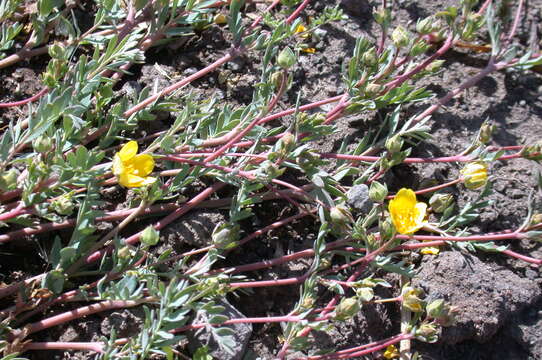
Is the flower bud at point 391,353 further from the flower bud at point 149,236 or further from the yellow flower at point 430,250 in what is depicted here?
the flower bud at point 149,236

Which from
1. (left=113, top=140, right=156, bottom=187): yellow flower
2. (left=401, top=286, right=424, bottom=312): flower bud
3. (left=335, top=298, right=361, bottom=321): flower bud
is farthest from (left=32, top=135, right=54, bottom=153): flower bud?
(left=401, top=286, right=424, bottom=312): flower bud

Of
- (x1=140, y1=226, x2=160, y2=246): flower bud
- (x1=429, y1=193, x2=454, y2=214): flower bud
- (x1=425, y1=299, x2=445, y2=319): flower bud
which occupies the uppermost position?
(x1=140, y1=226, x2=160, y2=246): flower bud

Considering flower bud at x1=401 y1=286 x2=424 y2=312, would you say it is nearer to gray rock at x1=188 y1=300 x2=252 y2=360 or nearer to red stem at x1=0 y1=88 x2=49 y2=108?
gray rock at x1=188 y1=300 x2=252 y2=360

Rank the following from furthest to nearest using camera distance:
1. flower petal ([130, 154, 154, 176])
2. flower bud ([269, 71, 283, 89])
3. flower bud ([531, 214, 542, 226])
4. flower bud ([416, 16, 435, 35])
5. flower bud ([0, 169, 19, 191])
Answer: flower bud ([416, 16, 435, 35]), flower bud ([531, 214, 542, 226]), flower bud ([269, 71, 283, 89]), flower petal ([130, 154, 154, 176]), flower bud ([0, 169, 19, 191])

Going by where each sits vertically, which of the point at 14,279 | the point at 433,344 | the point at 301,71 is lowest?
the point at 433,344

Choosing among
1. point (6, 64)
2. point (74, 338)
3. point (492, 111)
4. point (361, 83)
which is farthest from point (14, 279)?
point (492, 111)

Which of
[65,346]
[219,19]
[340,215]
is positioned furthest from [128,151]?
[219,19]

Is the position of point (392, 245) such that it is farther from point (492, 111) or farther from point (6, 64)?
point (6, 64)

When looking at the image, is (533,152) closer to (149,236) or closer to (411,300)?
(411,300)
